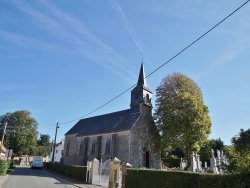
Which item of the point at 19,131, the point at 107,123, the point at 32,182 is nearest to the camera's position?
the point at 32,182

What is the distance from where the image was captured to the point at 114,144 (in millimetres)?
31250

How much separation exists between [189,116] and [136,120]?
692 cm

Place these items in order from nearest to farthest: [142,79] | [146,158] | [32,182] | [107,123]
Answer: [32,182], [146,158], [142,79], [107,123]

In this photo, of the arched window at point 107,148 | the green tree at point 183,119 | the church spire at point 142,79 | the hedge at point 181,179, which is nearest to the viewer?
the hedge at point 181,179

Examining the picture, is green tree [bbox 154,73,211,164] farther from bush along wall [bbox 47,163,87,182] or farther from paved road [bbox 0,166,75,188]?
paved road [bbox 0,166,75,188]

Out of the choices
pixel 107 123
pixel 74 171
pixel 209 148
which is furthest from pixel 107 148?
pixel 209 148

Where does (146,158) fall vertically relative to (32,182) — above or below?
above

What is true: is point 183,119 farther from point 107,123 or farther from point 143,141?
point 107,123

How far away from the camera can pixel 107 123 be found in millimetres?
36094

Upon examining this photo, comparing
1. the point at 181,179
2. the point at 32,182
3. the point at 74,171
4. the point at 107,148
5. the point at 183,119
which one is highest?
the point at 183,119

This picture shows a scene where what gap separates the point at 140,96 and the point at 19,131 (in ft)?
110

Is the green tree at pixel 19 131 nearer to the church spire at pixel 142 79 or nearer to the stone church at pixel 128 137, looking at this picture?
the stone church at pixel 128 137

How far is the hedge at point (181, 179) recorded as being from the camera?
8.42 meters

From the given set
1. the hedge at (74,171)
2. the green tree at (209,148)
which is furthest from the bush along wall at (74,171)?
the green tree at (209,148)
